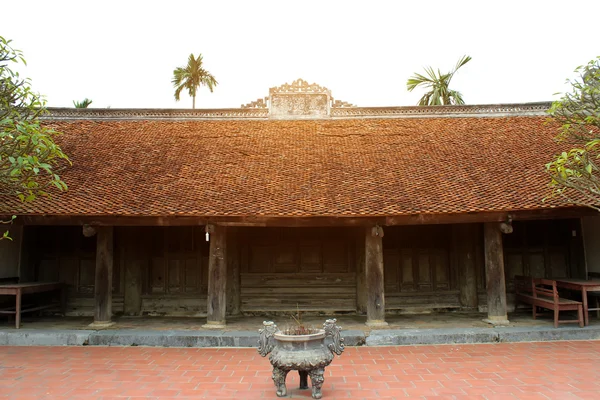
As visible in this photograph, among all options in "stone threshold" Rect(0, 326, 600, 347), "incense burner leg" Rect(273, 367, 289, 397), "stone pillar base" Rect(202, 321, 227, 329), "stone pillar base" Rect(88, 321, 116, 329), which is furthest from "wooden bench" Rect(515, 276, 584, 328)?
"stone pillar base" Rect(88, 321, 116, 329)

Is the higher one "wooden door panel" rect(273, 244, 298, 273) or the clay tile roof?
the clay tile roof

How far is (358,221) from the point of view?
849 cm

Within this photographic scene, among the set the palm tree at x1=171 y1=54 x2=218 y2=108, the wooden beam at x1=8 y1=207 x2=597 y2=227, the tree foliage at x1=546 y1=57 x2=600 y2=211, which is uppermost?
the palm tree at x1=171 y1=54 x2=218 y2=108

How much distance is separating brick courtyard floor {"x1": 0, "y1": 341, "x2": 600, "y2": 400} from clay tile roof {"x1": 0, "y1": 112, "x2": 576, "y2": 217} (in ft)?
8.41

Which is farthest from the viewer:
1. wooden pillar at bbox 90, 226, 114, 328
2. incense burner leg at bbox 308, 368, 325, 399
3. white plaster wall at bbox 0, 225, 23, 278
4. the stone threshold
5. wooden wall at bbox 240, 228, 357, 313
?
wooden wall at bbox 240, 228, 357, 313

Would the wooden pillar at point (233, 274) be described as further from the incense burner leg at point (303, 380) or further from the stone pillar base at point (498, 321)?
the stone pillar base at point (498, 321)

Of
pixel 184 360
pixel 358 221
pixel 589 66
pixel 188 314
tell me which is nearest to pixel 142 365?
pixel 184 360

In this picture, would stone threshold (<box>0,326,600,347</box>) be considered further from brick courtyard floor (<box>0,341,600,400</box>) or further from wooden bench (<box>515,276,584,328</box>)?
wooden bench (<box>515,276,584,328</box>)

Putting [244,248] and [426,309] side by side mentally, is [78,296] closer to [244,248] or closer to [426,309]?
[244,248]

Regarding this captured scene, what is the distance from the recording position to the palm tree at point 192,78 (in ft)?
85.6

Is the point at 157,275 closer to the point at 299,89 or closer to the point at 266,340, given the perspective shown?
the point at 266,340

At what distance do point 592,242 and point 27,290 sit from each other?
43.5 feet

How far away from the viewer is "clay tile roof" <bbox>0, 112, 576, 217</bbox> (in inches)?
332

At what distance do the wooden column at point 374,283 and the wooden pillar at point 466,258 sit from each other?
3.10 m
